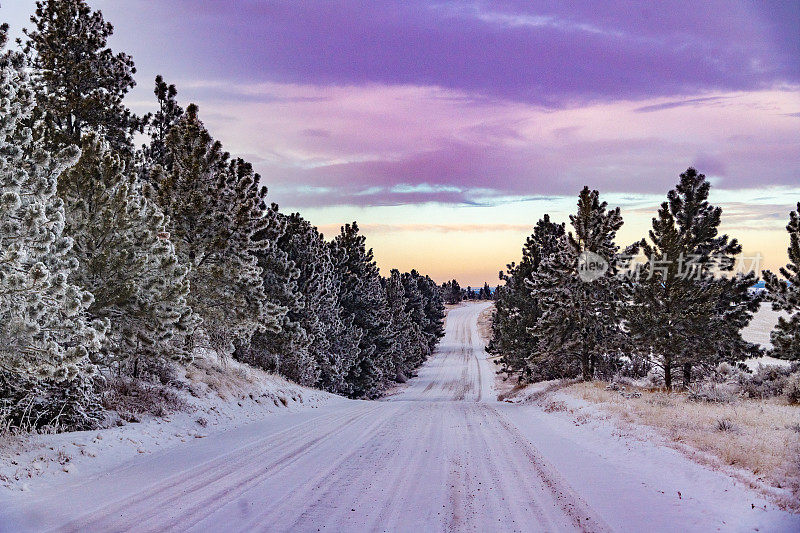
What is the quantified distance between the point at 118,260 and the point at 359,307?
3146 cm

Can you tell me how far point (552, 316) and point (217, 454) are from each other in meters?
22.4

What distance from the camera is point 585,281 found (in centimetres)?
2883

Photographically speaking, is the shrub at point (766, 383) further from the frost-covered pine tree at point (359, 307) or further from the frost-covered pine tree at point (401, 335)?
the frost-covered pine tree at point (401, 335)

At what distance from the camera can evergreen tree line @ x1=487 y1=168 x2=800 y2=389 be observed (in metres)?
23.7

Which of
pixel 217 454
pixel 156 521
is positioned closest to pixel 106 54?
pixel 217 454

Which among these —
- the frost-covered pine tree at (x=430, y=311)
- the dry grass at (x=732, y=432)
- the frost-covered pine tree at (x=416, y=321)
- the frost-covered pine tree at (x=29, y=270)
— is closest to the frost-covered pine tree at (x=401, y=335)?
the frost-covered pine tree at (x=416, y=321)

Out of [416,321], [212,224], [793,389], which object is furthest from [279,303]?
[416,321]

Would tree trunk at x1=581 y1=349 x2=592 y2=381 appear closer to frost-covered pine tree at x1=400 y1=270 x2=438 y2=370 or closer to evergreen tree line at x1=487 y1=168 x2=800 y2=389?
evergreen tree line at x1=487 y1=168 x2=800 y2=389

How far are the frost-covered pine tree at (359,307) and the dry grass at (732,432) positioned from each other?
26.3 meters

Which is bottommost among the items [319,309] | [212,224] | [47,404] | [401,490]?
[401,490]

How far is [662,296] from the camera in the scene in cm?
2414

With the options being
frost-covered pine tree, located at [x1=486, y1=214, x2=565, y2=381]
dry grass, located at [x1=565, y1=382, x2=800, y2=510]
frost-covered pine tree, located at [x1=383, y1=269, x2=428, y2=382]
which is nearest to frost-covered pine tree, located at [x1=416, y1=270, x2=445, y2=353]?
frost-covered pine tree, located at [x1=383, y1=269, x2=428, y2=382]

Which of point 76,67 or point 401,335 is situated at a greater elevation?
point 76,67

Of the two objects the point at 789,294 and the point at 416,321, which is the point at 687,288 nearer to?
the point at 789,294
